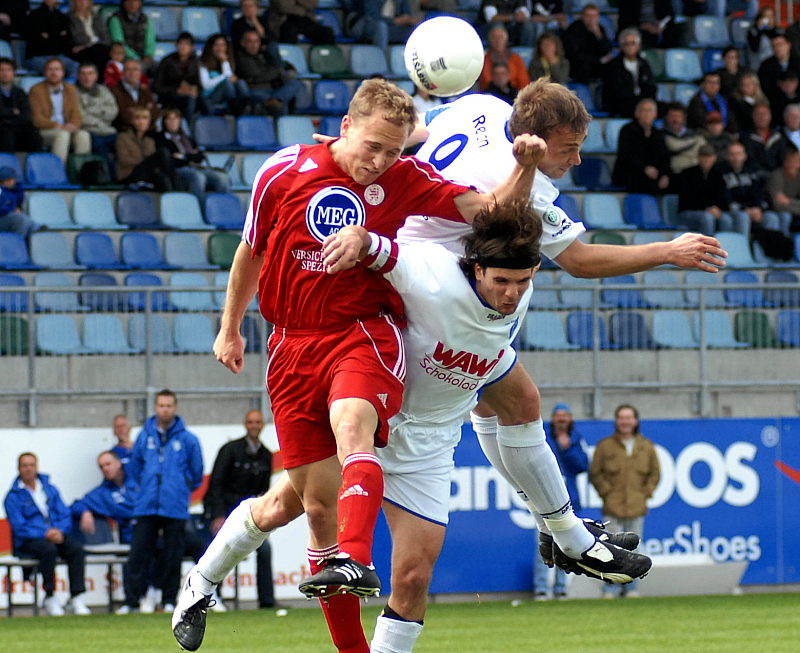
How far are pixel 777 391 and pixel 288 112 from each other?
661 cm

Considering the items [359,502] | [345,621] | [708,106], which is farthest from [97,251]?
[359,502]

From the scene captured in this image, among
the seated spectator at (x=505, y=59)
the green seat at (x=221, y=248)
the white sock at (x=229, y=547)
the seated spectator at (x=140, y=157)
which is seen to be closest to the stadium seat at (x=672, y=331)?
the seated spectator at (x=505, y=59)

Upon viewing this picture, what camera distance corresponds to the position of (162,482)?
46.7ft

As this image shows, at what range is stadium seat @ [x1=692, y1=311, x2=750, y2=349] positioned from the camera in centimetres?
1567

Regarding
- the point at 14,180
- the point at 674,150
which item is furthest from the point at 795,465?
the point at 14,180

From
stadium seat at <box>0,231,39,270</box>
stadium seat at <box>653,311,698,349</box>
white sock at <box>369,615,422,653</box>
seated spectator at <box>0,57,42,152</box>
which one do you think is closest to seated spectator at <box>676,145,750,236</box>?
stadium seat at <box>653,311,698,349</box>

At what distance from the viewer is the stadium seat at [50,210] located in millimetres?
16203

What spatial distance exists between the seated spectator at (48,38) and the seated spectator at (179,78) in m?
1.03

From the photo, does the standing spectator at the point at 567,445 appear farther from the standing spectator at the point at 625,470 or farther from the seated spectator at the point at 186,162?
the seated spectator at the point at 186,162

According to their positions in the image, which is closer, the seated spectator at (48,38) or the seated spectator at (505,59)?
the seated spectator at (48,38)

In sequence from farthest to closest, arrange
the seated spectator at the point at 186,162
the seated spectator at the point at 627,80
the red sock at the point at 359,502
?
the seated spectator at the point at 627,80
the seated spectator at the point at 186,162
the red sock at the point at 359,502

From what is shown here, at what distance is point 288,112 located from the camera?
1869 centimetres

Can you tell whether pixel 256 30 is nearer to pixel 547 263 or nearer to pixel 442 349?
pixel 547 263

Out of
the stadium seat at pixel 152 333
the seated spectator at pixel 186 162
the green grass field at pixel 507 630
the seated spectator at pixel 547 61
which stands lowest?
the green grass field at pixel 507 630
